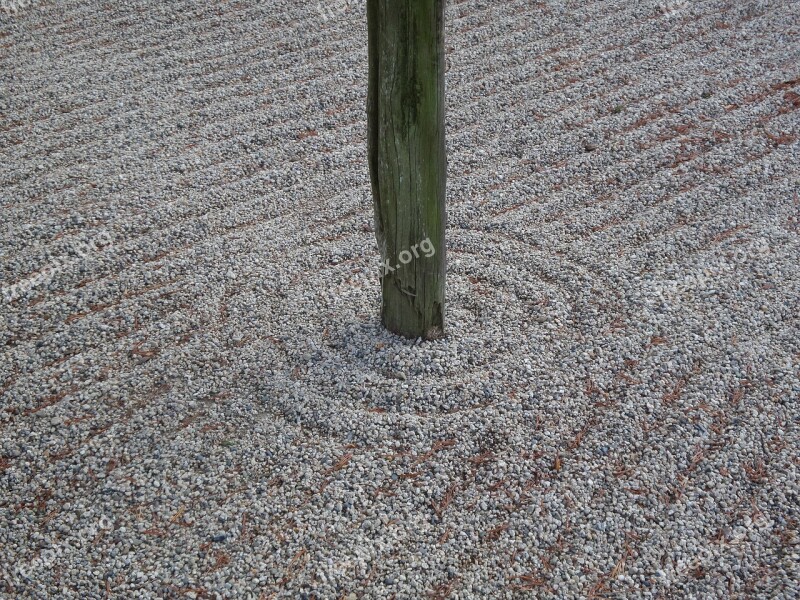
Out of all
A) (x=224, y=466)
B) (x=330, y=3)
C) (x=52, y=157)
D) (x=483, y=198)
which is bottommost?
(x=224, y=466)

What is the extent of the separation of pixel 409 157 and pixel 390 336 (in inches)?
35.8

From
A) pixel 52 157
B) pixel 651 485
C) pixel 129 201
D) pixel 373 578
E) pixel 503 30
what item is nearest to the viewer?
pixel 373 578

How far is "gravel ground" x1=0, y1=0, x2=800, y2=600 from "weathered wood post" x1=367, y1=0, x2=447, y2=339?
0.85 feet

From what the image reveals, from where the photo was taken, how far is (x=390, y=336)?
389cm

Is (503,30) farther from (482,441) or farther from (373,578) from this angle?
(373,578)

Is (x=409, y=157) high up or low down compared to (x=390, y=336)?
up

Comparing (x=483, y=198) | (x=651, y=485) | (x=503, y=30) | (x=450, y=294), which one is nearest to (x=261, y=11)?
(x=503, y=30)

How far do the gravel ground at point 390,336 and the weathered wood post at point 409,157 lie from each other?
0.26 metres

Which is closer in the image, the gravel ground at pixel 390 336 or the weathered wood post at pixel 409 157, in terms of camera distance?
the gravel ground at pixel 390 336

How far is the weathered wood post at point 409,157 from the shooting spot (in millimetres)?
3152

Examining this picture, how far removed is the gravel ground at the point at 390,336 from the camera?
301 centimetres

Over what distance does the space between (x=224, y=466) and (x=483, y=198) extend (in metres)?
2.36

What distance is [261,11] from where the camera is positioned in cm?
704

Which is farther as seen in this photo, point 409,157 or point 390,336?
point 390,336
